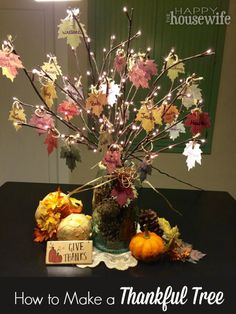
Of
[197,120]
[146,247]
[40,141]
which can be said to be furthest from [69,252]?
[40,141]

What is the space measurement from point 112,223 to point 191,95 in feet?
1.67

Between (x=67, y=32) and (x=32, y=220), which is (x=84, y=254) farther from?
(x=67, y=32)

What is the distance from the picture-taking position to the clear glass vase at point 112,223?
1.22 metres

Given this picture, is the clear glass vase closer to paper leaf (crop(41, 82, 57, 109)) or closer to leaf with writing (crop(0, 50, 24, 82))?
paper leaf (crop(41, 82, 57, 109))

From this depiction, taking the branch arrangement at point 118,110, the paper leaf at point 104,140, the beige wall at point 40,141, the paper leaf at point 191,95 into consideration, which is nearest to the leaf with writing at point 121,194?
the branch arrangement at point 118,110

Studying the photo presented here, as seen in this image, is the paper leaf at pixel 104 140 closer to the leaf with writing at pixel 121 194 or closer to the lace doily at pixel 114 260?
the leaf with writing at pixel 121 194

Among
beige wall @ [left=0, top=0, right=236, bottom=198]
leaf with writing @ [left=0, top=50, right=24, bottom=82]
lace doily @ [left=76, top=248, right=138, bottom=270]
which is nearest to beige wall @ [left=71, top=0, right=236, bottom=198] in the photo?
beige wall @ [left=0, top=0, right=236, bottom=198]

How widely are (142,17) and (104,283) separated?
200cm

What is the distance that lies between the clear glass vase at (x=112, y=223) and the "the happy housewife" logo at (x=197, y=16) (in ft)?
5.77

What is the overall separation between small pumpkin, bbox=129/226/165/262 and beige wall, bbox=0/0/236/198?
64.1 inches

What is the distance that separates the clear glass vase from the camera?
4.01 ft

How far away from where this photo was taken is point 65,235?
4.00 ft

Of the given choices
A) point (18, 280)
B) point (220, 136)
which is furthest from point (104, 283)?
point (220, 136)

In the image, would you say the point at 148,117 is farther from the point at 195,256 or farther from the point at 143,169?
the point at 195,256
